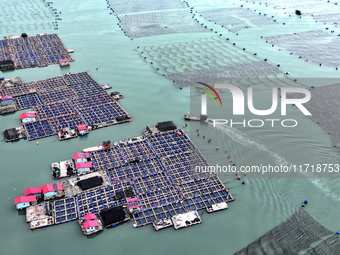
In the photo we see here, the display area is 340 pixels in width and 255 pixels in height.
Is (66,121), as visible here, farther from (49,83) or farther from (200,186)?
(200,186)

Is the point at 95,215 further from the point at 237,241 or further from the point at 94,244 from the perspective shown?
the point at 237,241

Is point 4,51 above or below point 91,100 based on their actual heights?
above

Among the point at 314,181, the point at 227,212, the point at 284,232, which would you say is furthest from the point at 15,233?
the point at 314,181

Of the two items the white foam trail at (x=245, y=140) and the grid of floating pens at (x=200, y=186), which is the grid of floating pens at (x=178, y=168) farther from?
the white foam trail at (x=245, y=140)

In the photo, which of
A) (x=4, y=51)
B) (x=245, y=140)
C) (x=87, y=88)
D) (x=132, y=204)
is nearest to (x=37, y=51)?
(x=4, y=51)

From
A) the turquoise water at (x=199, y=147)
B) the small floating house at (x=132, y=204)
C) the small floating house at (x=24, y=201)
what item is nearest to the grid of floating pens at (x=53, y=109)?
the turquoise water at (x=199, y=147)

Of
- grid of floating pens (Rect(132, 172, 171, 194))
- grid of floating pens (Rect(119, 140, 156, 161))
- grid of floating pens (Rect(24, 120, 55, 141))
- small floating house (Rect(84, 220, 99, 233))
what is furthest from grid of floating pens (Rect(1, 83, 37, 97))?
small floating house (Rect(84, 220, 99, 233))
